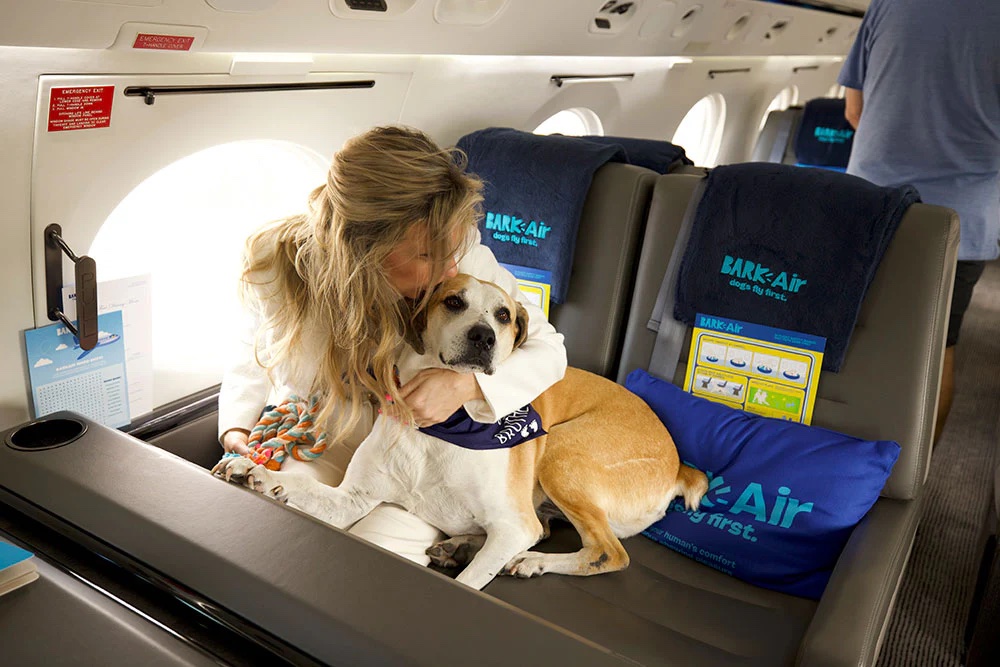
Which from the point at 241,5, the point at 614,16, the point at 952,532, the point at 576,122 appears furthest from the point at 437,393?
the point at 576,122

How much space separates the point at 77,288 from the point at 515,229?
1.21 m

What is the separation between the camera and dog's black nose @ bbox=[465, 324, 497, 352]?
5.16 feet

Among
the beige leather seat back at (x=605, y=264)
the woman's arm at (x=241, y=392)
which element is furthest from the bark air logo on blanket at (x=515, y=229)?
the woman's arm at (x=241, y=392)

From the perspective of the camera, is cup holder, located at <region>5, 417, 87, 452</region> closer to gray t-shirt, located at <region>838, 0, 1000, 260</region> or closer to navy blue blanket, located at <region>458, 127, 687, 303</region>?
navy blue blanket, located at <region>458, 127, 687, 303</region>

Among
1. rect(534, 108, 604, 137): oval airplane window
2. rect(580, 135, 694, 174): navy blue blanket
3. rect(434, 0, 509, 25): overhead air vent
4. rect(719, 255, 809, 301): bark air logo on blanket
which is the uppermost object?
rect(434, 0, 509, 25): overhead air vent

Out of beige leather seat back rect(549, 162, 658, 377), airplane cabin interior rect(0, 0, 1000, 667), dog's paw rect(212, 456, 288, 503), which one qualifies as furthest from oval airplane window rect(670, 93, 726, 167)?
dog's paw rect(212, 456, 288, 503)

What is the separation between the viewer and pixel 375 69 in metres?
2.40

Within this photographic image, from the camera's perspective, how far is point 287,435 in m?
1.91

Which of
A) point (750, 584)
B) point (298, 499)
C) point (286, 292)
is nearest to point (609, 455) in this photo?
point (750, 584)

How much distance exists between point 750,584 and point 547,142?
4.61ft

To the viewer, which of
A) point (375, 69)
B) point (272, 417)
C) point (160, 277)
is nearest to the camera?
point (272, 417)

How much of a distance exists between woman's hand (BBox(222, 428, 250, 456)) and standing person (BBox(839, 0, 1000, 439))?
Answer: 2.36 meters

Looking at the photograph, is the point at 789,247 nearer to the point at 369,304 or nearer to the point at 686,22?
the point at 369,304

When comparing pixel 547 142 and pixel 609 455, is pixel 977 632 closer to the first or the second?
pixel 609 455
